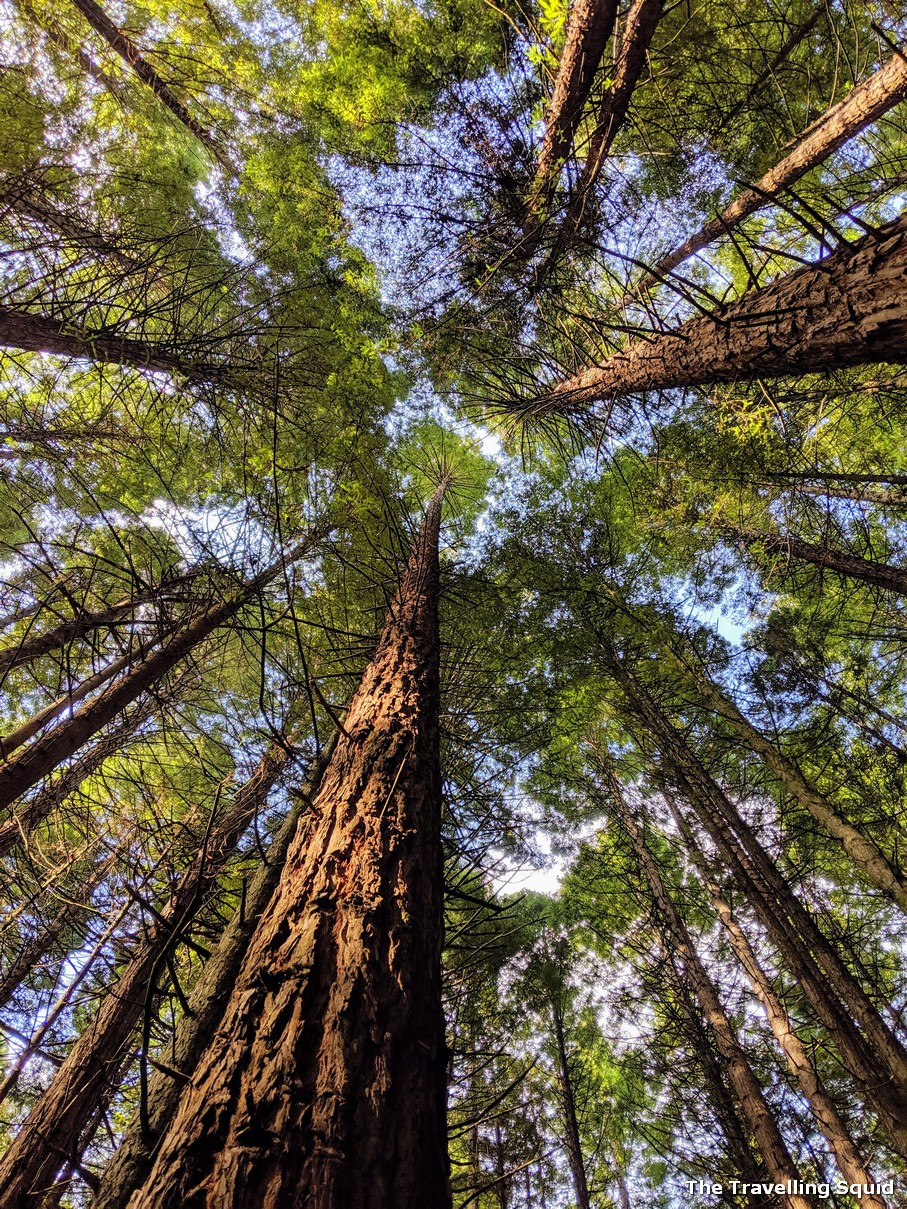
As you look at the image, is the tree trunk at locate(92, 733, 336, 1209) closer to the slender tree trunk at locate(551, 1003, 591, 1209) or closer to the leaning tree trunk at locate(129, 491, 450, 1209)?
the leaning tree trunk at locate(129, 491, 450, 1209)

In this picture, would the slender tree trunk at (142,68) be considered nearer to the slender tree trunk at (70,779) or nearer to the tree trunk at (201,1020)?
the slender tree trunk at (70,779)

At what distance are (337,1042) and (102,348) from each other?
167 inches

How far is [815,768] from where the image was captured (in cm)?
845

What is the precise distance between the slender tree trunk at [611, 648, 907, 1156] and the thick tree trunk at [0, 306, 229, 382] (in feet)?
19.1

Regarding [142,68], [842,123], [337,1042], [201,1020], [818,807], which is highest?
[142,68]

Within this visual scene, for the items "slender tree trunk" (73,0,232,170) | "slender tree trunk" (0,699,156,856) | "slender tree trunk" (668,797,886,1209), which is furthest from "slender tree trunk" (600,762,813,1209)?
"slender tree trunk" (73,0,232,170)

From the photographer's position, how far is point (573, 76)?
3.81 metres

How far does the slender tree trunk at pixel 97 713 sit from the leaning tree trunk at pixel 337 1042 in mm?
1996

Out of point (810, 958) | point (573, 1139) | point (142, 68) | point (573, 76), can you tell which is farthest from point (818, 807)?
point (142, 68)

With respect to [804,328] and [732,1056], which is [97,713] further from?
[732,1056]

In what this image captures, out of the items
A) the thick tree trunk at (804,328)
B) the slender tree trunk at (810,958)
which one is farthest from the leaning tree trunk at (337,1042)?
the slender tree trunk at (810,958)

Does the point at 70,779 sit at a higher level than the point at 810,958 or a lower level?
higher

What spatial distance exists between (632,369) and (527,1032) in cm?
1060

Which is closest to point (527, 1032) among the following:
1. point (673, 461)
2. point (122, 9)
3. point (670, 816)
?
point (670, 816)
